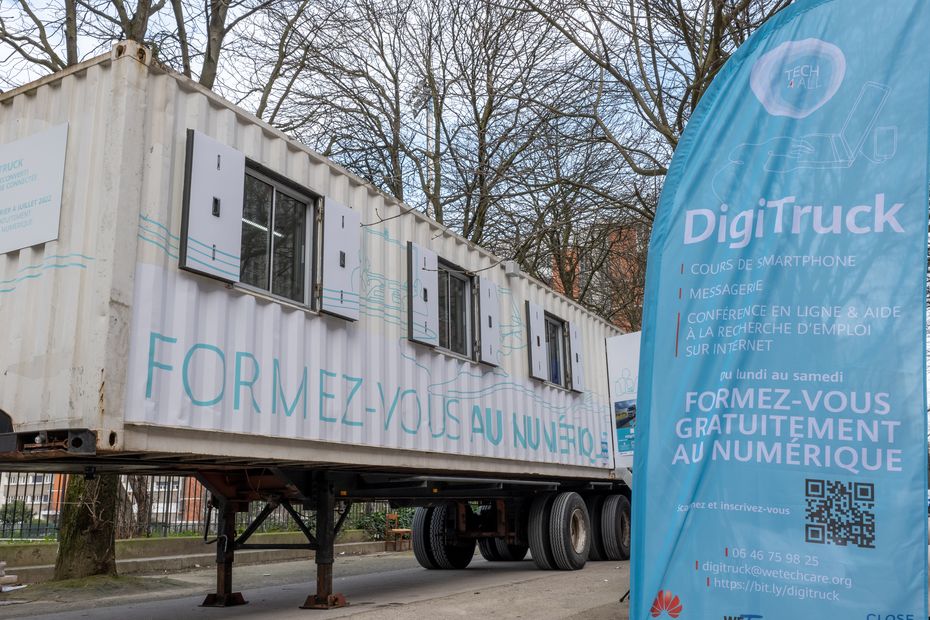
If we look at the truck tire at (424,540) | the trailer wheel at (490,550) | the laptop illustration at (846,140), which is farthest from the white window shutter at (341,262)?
the trailer wheel at (490,550)

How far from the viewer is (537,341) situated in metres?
11.6

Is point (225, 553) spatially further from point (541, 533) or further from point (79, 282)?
point (541, 533)

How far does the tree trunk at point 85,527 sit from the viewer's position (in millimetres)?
10547

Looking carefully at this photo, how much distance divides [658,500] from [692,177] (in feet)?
4.11

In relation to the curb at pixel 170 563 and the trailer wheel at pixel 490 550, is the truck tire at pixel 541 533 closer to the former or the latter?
the trailer wheel at pixel 490 550

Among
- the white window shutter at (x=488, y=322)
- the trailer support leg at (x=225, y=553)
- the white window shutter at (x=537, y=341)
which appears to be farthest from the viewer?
the white window shutter at (x=537, y=341)

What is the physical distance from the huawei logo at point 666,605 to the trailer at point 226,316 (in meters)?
3.61

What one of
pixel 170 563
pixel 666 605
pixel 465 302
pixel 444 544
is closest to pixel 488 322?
pixel 465 302

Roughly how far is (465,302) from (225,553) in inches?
153

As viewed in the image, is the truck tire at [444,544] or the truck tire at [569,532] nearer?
the truck tire at [569,532]

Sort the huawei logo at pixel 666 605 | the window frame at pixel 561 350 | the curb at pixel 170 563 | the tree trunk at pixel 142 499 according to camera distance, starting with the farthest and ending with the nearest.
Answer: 1. the tree trunk at pixel 142 499
2. the window frame at pixel 561 350
3. the curb at pixel 170 563
4. the huawei logo at pixel 666 605

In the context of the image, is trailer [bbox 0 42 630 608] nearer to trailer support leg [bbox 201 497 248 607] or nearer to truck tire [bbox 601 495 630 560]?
trailer support leg [bbox 201 497 248 607]

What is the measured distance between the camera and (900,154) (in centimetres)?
292

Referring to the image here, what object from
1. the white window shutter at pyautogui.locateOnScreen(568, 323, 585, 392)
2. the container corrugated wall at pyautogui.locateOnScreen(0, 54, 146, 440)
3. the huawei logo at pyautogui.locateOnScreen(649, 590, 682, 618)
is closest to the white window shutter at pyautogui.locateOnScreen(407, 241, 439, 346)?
the container corrugated wall at pyautogui.locateOnScreen(0, 54, 146, 440)
